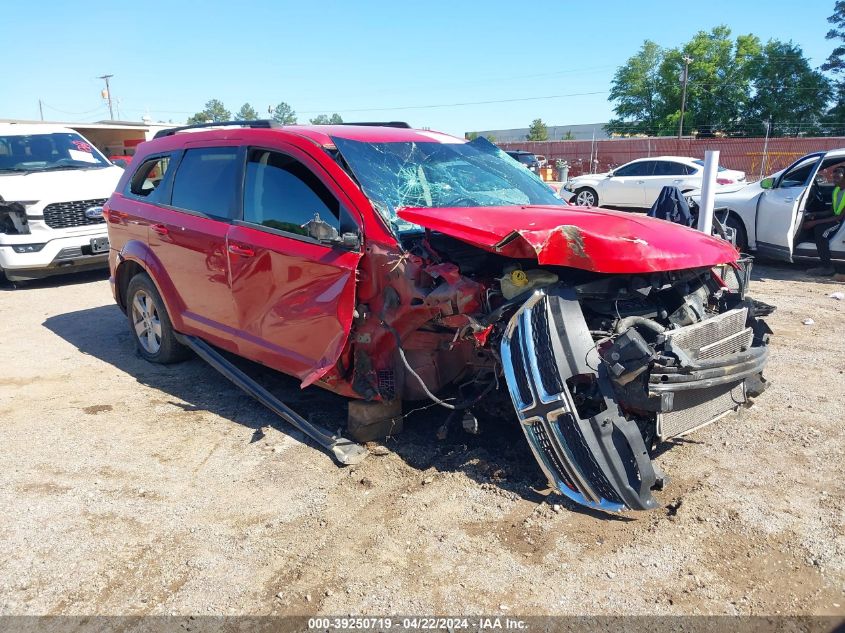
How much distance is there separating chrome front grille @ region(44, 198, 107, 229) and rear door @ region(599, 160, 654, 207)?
1319cm

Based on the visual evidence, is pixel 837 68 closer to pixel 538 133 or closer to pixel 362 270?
pixel 538 133

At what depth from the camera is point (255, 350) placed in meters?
4.45

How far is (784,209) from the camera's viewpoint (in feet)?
29.5

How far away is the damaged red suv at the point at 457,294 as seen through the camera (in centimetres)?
317

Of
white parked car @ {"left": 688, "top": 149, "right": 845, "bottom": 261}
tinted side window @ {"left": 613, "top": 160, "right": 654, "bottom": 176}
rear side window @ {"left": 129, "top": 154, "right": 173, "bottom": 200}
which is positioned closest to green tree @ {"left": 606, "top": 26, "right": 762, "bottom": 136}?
tinted side window @ {"left": 613, "top": 160, "right": 654, "bottom": 176}

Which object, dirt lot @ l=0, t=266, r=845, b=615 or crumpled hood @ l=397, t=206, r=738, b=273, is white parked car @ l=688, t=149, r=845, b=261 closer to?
dirt lot @ l=0, t=266, r=845, b=615

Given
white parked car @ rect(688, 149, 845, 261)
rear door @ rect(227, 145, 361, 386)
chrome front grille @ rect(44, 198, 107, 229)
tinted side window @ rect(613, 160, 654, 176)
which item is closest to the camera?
rear door @ rect(227, 145, 361, 386)

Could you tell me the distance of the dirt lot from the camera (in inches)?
110

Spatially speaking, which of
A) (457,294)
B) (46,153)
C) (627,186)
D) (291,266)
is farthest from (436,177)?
(627,186)

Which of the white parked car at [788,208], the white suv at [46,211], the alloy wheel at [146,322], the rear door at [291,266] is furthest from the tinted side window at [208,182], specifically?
the white parked car at [788,208]

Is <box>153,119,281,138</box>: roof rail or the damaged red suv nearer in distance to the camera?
the damaged red suv

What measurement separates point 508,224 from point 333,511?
1741 millimetres

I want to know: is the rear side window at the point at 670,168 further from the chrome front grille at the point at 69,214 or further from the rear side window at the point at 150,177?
the rear side window at the point at 150,177

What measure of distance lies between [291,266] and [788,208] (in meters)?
7.60
